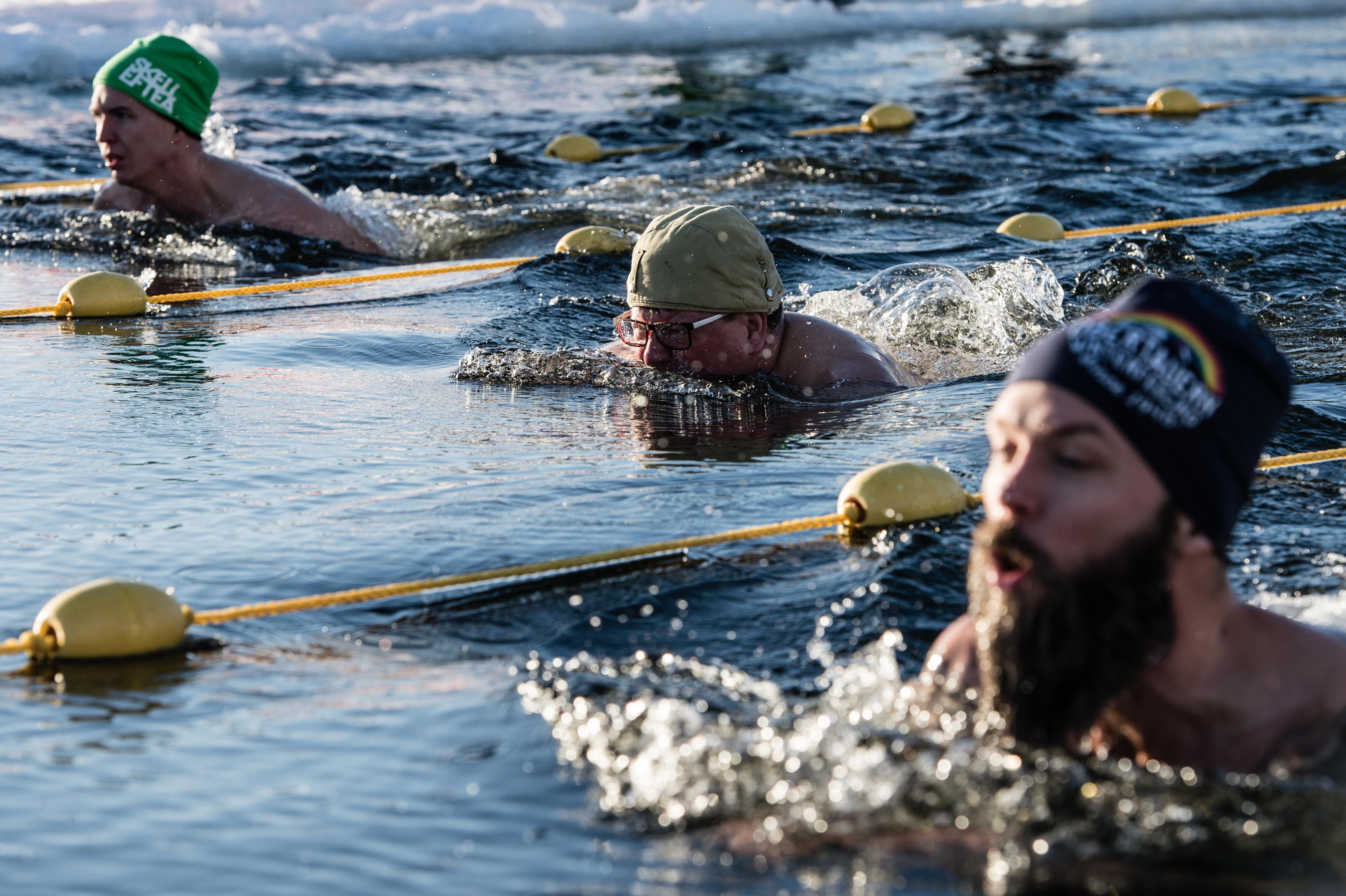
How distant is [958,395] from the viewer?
20.7 ft

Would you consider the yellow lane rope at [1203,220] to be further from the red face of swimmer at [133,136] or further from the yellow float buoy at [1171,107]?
the red face of swimmer at [133,136]

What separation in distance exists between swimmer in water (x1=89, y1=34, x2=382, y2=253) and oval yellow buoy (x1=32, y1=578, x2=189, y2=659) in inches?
257

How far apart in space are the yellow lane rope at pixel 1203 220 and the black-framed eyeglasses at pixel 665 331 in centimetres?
441

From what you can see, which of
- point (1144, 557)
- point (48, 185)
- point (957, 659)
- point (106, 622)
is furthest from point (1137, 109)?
point (1144, 557)

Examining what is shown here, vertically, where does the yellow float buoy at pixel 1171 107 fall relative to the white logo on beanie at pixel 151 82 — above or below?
below

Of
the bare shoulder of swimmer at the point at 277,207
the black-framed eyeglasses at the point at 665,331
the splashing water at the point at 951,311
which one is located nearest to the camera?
the black-framed eyeglasses at the point at 665,331

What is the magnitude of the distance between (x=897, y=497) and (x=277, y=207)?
21.6 ft

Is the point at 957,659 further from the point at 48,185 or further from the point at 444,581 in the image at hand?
the point at 48,185

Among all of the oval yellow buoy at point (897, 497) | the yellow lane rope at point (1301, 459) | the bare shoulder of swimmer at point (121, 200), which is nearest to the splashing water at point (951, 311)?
the yellow lane rope at point (1301, 459)

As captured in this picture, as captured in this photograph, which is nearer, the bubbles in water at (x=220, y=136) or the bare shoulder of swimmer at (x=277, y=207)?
the bare shoulder of swimmer at (x=277, y=207)

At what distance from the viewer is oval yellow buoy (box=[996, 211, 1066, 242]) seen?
9711 millimetres

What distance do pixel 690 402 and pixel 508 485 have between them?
4.47 ft

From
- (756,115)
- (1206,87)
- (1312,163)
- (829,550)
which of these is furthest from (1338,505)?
(1206,87)

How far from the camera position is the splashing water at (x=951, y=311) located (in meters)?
7.40
